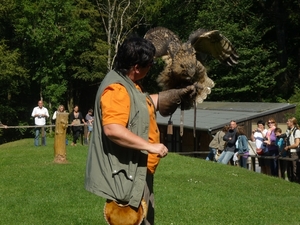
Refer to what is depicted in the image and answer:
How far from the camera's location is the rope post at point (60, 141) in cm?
1814

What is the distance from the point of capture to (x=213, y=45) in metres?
7.30

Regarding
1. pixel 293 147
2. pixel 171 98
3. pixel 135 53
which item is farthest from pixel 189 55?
pixel 293 147

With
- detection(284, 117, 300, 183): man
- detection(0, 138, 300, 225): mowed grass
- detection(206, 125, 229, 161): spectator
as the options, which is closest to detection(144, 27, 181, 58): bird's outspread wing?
detection(0, 138, 300, 225): mowed grass

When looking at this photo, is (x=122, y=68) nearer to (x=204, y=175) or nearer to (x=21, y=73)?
(x=204, y=175)

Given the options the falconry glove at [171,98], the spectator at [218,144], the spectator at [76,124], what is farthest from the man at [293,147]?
the falconry glove at [171,98]

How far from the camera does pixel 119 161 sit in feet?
17.4

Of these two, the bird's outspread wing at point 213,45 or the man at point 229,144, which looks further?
the man at point 229,144

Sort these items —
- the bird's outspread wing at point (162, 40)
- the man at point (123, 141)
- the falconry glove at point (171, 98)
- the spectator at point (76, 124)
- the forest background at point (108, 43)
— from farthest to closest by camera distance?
1. the forest background at point (108, 43)
2. the spectator at point (76, 124)
3. the bird's outspread wing at point (162, 40)
4. the falconry glove at point (171, 98)
5. the man at point (123, 141)

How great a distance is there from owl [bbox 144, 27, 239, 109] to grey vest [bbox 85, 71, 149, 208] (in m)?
0.98

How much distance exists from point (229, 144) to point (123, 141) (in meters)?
16.1

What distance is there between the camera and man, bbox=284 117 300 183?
17.8 m

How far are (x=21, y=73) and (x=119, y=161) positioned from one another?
4453 centimetres

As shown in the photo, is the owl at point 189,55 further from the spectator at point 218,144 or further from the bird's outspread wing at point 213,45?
the spectator at point 218,144

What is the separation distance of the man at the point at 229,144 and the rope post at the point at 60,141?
527cm
